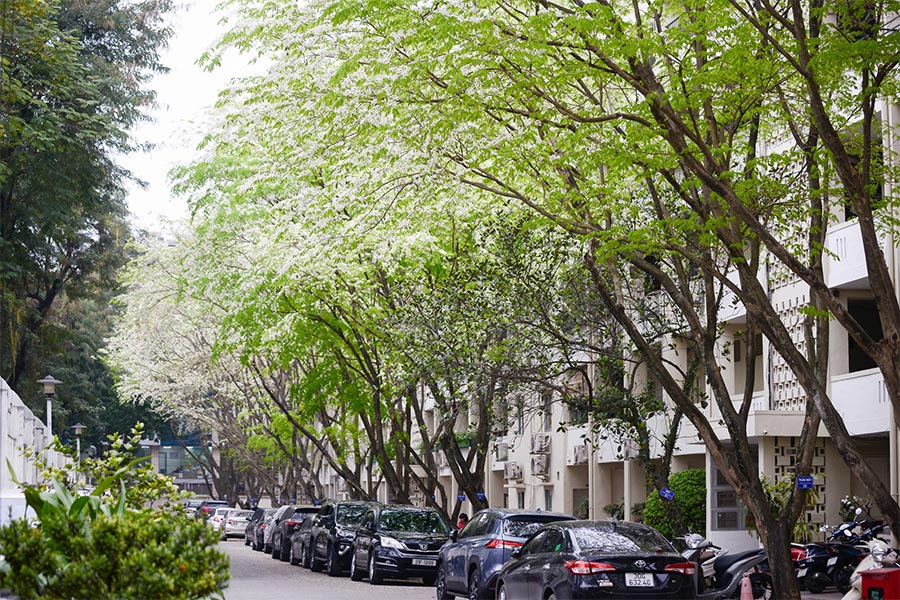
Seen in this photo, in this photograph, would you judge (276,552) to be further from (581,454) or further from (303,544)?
(581,454)

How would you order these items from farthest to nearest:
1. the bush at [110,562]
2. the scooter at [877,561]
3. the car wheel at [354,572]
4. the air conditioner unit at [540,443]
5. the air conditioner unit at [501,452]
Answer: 1. the air conditioner unit at [501,452]
2. the air conditioner unit at [540,443]
3. the car wheel at [354,572]
4. the scooter at [877,561]
5. the bush at [110,562]

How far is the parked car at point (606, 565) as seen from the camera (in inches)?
613

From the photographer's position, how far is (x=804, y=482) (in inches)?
691

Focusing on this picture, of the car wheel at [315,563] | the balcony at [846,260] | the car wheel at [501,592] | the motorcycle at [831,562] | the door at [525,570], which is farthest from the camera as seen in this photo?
the car wheel at [315,563]

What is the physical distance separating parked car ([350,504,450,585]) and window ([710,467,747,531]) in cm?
663

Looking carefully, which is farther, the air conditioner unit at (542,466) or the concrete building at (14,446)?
the air conditioner unit at (542,466)

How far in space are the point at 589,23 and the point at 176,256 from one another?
27.6m

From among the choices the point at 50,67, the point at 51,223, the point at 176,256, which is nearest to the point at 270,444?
the point at 176,256

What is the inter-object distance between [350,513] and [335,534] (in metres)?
1.35

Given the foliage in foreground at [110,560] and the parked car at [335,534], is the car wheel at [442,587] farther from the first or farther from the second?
the foliage in foreground at [110,560]

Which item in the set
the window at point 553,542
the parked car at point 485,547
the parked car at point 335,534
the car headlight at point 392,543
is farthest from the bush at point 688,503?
the window at point 553,542

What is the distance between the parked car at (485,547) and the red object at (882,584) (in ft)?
23.7

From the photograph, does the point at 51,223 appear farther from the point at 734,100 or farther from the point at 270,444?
the point at 270,444

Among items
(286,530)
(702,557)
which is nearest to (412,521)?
(702,557)
